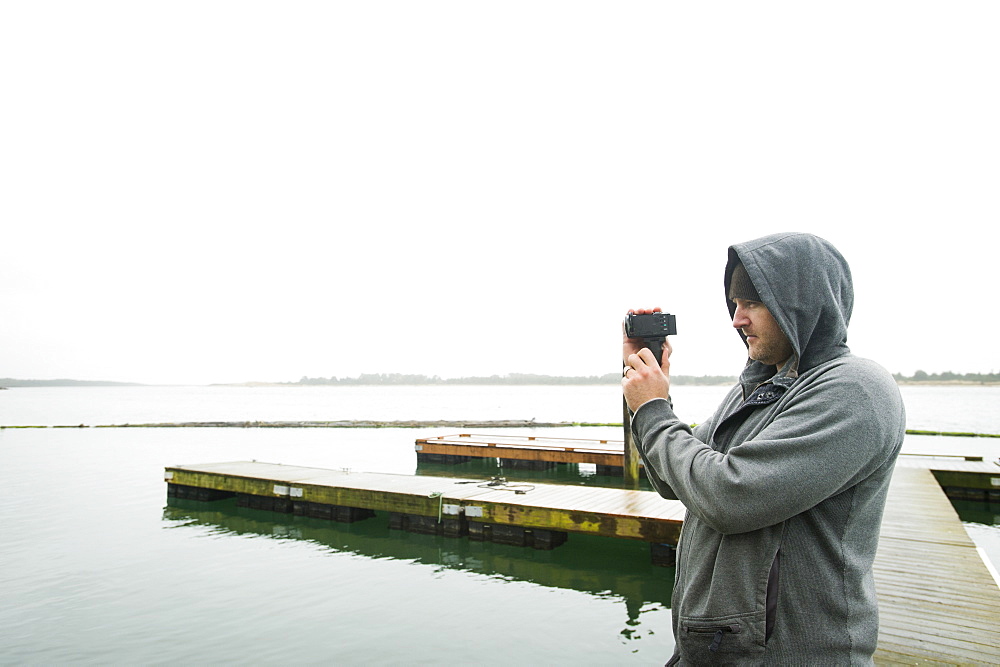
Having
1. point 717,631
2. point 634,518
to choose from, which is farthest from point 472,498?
point 717,631

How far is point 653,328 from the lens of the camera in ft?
5.45

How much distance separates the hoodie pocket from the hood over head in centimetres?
57

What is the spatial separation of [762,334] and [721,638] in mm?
692

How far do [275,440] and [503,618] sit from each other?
77.0 feet

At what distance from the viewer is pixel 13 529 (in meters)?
10.2

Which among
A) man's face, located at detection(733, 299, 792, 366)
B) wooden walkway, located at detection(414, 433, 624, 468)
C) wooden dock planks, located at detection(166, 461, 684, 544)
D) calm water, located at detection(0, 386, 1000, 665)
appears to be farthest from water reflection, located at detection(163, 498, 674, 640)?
wooden walkway, located at detection(414, 433, 624, 468)

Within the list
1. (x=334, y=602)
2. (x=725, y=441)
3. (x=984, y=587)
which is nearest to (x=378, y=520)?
(x=334, y=602)

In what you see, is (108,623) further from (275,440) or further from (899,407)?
(275,440)

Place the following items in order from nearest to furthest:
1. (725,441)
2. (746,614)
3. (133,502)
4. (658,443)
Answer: (746,614)
(658,443)
(725,441)
(133,502)

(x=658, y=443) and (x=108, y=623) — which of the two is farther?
(x=108, y=623)

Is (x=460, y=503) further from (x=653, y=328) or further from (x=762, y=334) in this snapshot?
(x=762, y=334)

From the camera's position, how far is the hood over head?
1.41m

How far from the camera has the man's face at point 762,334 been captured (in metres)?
1.51

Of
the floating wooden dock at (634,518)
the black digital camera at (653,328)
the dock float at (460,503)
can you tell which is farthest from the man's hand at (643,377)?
the dock float at (460,503)
